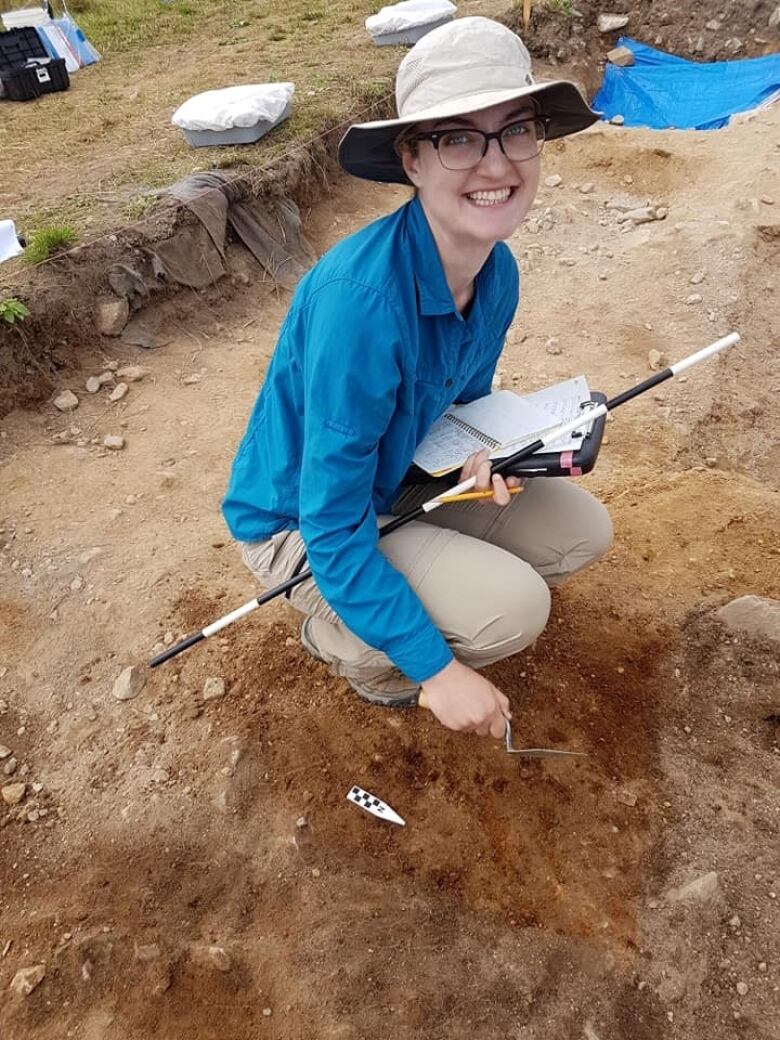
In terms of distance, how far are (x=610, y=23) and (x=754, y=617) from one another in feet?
31.1

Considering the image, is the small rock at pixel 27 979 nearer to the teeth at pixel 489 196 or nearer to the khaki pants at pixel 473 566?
the khaki pants at pixel 473 566

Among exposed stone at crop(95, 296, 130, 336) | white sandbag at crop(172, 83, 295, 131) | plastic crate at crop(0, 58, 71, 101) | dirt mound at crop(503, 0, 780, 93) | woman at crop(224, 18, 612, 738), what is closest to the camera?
woman at crop(224, 18, 612, 738)

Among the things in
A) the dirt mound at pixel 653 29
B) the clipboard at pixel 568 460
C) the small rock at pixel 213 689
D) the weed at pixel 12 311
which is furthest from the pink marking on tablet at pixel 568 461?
the dirt mound at pixel 653 29

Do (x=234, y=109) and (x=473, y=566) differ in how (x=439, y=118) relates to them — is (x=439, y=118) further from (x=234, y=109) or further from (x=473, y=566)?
(x=234, y=109)

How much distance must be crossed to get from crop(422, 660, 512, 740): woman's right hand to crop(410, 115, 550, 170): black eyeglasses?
1.20 metres

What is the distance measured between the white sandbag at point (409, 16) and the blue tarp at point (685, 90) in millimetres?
2020

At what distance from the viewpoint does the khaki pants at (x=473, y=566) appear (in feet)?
7.09

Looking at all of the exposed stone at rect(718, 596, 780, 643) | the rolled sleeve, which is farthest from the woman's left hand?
the exposed stone at rect(718, 596, 780, 643)

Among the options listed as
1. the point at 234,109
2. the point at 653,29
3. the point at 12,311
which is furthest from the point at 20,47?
the point at 653,29

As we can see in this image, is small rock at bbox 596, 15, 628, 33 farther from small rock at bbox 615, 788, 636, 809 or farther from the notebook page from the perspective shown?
small rock at bbox 615, 788, 636, 809

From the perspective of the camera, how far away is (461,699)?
1910mm

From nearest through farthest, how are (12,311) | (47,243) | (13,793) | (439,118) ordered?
(439,118)
(13,793)
(12,311)
(47,243)

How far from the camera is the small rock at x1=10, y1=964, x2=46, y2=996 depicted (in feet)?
6.73

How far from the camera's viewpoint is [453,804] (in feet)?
8.02
